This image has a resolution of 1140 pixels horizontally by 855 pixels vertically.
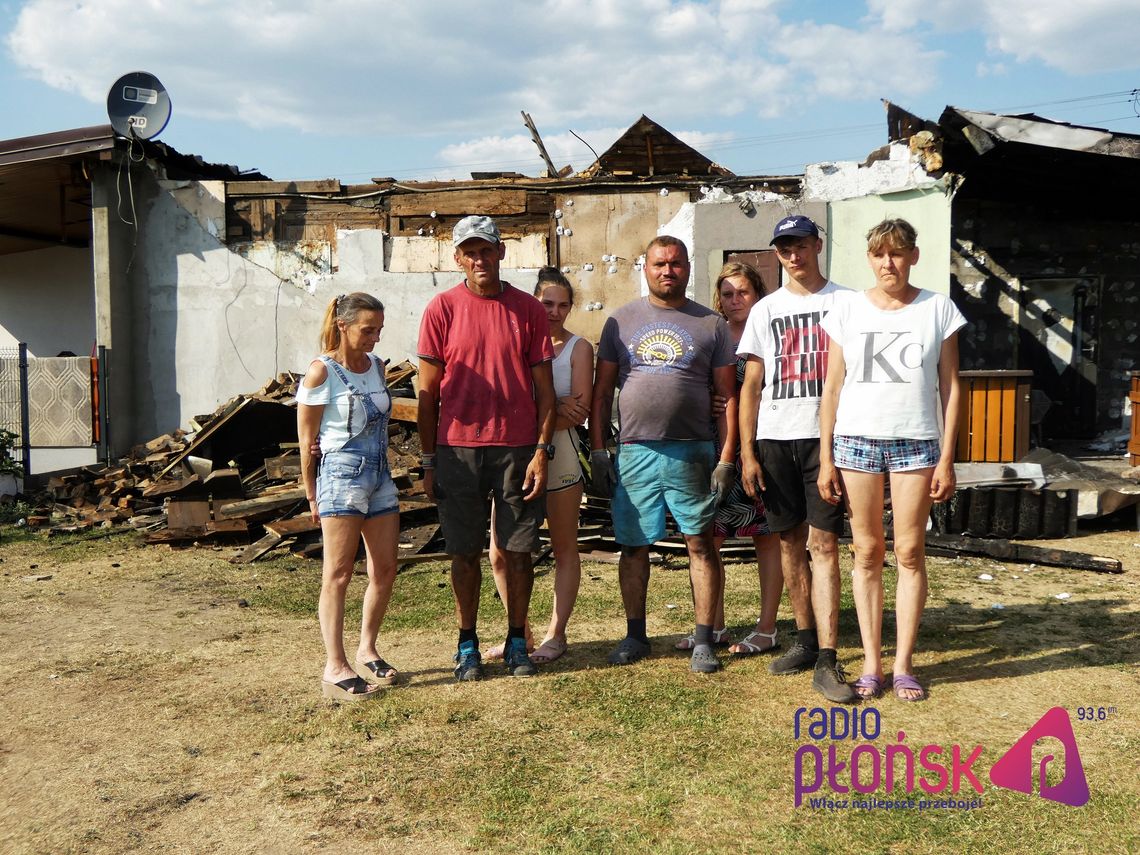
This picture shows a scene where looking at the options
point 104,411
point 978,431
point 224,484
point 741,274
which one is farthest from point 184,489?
point 978,431

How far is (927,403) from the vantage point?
152 inches

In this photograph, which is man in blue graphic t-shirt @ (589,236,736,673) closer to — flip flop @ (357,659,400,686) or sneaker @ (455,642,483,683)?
sneaker @ (455,642,483,683)

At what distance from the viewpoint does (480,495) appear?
442cm

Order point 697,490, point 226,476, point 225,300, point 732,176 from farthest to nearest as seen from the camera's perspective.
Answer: point 225,300 → point 732,176 → point 226,476 → point 697,490

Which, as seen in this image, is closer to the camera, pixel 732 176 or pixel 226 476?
pixel 226 476

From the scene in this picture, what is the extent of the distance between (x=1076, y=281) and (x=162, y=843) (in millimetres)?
13966

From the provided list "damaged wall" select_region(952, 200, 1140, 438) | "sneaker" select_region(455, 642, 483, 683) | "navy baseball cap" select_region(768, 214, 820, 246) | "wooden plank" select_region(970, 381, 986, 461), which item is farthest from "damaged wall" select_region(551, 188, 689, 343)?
"sneaker" select_region(455, 642, 483, 683)

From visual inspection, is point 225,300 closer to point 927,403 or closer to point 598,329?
point 598,329

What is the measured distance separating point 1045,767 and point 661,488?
6.57ft

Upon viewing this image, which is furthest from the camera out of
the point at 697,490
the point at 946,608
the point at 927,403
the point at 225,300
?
the point at 225,300

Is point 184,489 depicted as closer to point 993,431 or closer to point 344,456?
point 344,456

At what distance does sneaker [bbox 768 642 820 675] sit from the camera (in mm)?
4406

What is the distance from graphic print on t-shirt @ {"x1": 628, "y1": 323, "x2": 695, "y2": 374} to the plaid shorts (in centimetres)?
86

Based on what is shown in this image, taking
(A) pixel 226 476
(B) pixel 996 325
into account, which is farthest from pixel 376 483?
(B) pixel 996 325
